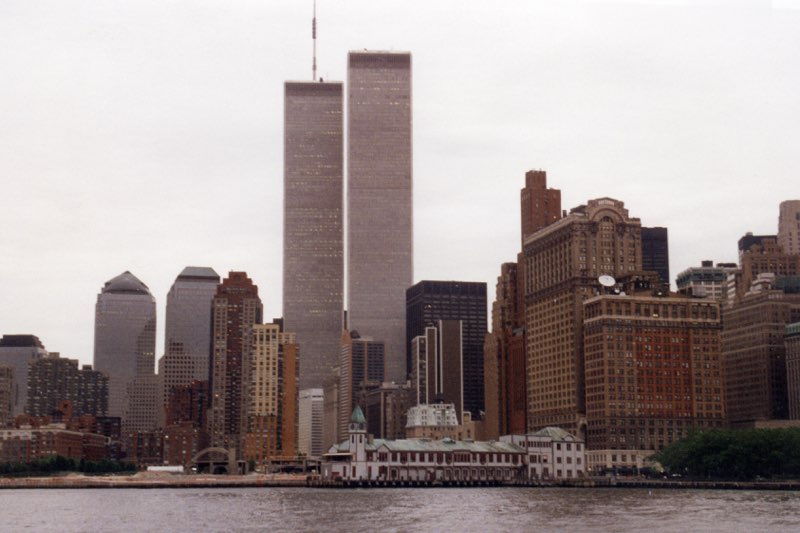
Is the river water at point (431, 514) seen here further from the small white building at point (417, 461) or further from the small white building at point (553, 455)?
the small white building at point (553, 455)

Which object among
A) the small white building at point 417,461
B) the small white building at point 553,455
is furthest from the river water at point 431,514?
the small white building at point 553,455

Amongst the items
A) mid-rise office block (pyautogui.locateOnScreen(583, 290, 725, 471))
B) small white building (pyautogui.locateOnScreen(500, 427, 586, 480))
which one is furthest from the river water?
mid-rise office block (pyautogui.locateOnScreen(583, 290, 725, 471))

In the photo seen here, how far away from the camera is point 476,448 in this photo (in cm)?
→ 17900

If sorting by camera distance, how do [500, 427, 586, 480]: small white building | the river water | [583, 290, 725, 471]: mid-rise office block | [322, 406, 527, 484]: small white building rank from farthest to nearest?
1. [583, 290, 725, 471]: mid-rise office block
2. [500, 427, 586, 480]: small white building
3. [322, 406, 527, 484]: small white building
4. the river water

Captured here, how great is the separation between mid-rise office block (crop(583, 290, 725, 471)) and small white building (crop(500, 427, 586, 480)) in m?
8.32

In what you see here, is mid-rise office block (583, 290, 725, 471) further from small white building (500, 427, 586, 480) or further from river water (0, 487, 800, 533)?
river water (0, 487, 800, 533)

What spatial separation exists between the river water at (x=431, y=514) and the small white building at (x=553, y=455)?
163 ft

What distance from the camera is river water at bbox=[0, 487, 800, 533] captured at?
80.6 m

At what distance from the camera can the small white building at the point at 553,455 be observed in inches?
7057

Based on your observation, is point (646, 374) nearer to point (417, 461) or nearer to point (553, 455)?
point (553, 455)

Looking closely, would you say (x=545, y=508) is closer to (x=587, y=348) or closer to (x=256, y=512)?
(x=256, y=512)

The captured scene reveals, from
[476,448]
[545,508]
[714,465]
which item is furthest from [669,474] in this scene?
[545,508]

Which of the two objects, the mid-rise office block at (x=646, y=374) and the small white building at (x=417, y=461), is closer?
the small white building at (x=417, y=461)

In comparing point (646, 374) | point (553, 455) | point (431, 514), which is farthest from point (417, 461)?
point (431, 514)
